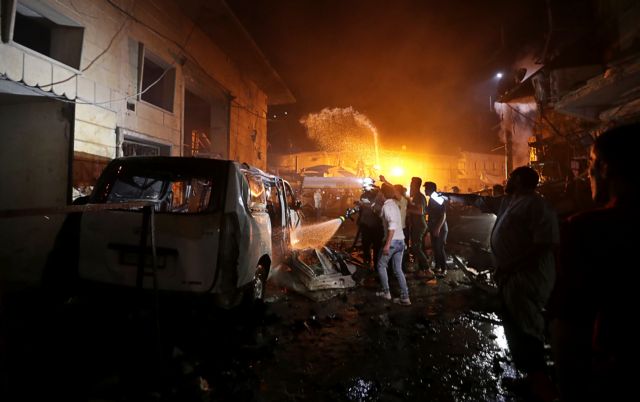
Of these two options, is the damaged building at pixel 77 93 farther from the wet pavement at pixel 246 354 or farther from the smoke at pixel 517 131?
the smoke at pixel 517 131

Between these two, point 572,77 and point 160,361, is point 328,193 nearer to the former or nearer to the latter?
point 572,77

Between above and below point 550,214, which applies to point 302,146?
above

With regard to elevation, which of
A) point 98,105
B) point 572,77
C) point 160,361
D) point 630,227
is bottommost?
point 160,361

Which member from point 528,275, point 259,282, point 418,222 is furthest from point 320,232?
point 528,275

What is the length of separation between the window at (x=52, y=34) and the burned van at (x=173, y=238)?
458cm

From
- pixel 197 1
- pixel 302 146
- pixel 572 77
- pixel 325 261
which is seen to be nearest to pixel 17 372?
pixel 325 261

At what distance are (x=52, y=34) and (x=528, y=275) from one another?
9.19 meters

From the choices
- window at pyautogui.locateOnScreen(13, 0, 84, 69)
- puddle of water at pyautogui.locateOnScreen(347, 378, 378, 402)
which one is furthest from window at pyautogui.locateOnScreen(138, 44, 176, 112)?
puddle of water at pyautogui.locateOnScreen(347, 378, 378, 402)

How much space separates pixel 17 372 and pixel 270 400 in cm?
239

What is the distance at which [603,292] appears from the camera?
→ 1162mm

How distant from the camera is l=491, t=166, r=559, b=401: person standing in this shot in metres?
2.80

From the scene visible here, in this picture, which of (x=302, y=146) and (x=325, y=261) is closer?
(x=325, y=261)

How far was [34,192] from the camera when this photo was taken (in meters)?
6.30

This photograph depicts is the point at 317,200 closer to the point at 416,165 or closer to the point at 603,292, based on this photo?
the point at 603,292
